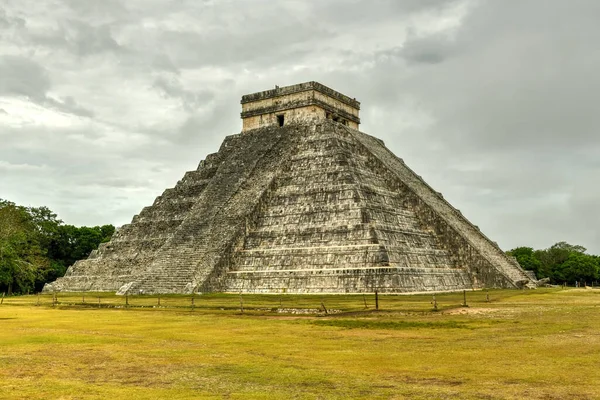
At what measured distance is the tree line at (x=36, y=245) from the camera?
43.7 metres

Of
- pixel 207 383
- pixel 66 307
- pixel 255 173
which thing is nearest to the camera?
pixel 207 383

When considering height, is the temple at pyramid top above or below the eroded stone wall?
above

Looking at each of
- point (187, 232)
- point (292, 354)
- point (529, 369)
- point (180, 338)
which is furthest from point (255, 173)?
point (529, 369)

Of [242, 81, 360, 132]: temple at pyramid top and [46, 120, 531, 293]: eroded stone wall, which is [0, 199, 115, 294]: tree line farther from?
[242, 81, 360, 132]: temple at pyramid top

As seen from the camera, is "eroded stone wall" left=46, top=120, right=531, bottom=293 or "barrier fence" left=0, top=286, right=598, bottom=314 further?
"eroded stone wall" left=46, top=120, right=531, bottom=293

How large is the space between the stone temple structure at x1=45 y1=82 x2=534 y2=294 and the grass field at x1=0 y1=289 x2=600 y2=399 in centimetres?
907

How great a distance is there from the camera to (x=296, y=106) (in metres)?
41.2

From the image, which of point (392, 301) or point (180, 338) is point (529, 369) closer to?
point (180, 338)

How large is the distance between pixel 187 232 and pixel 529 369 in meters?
27.6

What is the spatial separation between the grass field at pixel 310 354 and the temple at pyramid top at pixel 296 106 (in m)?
21.8

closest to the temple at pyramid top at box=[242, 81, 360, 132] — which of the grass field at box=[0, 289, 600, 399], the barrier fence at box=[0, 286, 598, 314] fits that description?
the barrier fence at box=[0, 286, 598, 314]

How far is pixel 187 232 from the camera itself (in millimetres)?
35688

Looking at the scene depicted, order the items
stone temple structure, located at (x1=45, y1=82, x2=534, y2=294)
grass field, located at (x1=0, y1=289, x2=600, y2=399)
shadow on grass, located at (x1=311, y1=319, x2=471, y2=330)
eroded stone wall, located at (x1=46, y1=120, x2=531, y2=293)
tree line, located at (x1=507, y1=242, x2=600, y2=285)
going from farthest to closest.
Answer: tree line, located at (x1=507, y1=242, x2=600, y2=285) < stone temple structure, located at (x1=45, y1=82, x2=534, y2=294) < eroded stone wall, located at (x1=46, y1=120, x2=531, y2=293) < shadow on grass, located at (x1=311, y1=319, x2=471, y2=330) < grass field, located at (x1=0, y1=289, x2=600, y2=399)

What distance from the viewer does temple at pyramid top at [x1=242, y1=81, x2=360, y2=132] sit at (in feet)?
134
